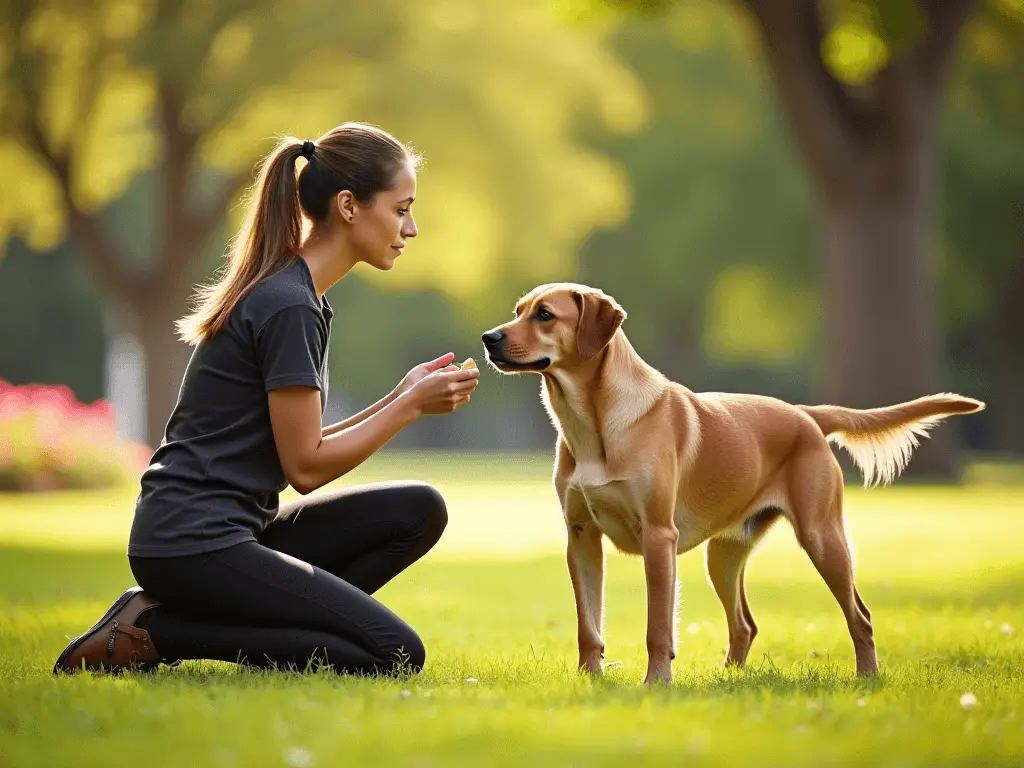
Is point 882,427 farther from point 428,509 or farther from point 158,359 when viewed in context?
point 158,359

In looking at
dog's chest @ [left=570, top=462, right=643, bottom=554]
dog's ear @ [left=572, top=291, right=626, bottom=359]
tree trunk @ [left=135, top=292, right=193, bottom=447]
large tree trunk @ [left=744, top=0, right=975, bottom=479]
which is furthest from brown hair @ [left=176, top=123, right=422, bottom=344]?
tree trunk @ [left=135, top=292, right=193, bottom=447]

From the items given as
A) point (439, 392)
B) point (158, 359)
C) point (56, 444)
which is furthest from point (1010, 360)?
point (439, 392)

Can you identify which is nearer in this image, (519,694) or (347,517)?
(519,694)

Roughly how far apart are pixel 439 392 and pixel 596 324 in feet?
2.37

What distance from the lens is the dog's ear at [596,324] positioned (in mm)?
5238

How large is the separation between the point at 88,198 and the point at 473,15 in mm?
7607

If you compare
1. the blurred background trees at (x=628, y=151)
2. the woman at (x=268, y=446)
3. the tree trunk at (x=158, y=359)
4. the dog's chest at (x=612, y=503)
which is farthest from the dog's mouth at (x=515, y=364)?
the tree trunk at (x=158, y=359)

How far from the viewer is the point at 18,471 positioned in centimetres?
1862

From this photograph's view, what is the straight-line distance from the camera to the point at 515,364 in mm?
5273

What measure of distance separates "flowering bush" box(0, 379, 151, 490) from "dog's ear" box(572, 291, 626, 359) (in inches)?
582

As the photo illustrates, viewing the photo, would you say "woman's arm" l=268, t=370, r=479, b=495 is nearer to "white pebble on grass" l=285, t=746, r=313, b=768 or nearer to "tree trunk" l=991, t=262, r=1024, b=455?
"white pebble on grass" l=285, t=746, r=313, b=768

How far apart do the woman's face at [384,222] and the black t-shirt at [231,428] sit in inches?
11.9

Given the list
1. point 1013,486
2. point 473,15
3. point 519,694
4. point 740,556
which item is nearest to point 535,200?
point 473,15

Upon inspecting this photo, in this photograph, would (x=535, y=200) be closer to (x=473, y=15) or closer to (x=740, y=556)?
(x=473, y=15)
